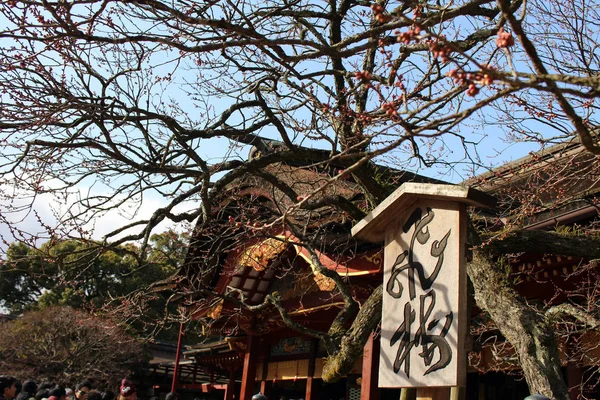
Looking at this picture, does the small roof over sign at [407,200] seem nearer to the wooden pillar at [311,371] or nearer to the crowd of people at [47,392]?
the crowd of people at [47,392]

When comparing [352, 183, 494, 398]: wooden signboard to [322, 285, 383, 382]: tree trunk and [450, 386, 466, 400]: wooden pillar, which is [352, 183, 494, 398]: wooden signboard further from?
[322, 285, 383, 382]: tree trunk

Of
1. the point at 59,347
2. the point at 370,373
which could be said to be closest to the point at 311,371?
the point at 370,373

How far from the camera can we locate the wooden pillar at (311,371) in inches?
476

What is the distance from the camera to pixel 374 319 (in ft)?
19.7

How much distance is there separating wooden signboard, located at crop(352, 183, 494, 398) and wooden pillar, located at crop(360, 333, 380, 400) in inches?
172

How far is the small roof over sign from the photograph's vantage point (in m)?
4.06

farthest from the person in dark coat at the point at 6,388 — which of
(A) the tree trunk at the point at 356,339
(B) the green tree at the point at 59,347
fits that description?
(B) the green tree at the point at 59,347

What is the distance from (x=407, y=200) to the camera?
4602 mm

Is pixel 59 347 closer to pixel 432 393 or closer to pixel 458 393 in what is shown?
pixel 458 393

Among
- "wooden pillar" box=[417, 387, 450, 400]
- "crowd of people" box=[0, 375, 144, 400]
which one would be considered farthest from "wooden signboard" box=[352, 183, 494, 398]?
"crowd of people" box=[0, 375, 144, 400]

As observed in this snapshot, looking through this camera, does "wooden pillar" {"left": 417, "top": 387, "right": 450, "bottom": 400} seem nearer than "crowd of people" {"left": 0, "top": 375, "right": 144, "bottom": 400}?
Yes

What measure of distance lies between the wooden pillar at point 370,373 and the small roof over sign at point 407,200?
4.02 meters

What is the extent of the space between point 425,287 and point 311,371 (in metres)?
8.57

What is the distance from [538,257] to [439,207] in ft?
10.3
